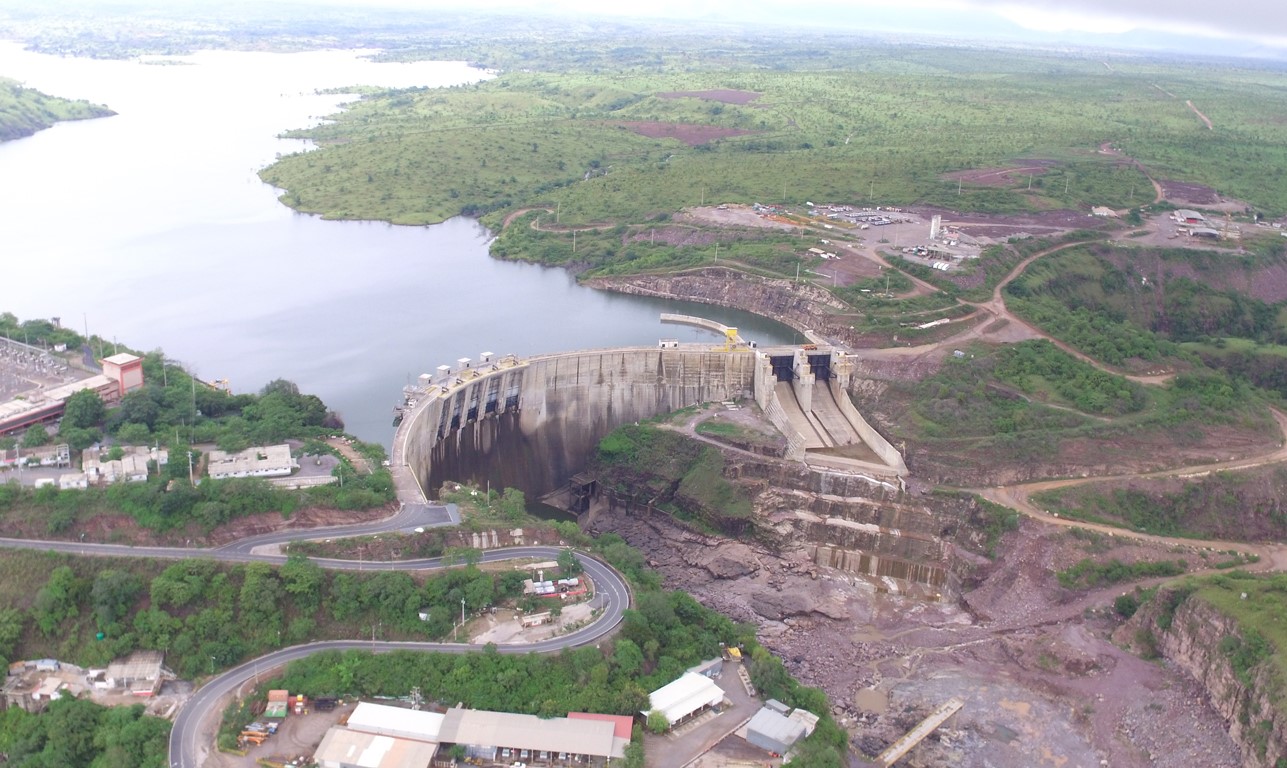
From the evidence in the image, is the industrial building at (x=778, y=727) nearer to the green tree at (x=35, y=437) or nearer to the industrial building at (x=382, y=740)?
the industrial building at (x=382, y=740)

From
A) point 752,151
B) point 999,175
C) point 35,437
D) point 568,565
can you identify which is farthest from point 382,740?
point 752,151

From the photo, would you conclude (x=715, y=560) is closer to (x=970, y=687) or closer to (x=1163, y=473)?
(x=970, y=687)

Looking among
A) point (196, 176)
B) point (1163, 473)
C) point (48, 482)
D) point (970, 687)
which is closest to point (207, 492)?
point (48, 482)

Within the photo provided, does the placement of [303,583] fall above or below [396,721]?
above

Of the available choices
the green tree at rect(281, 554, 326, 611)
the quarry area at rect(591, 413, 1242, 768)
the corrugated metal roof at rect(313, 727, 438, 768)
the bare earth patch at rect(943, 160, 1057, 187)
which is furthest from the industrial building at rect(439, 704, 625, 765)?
the bare earth patch at rect(943, 160, 1057, 187)

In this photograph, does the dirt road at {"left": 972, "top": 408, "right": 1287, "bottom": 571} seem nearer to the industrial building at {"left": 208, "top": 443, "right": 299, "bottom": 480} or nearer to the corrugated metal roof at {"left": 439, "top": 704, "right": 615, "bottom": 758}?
the corrugated metal roof at {"left": 439, "top": 704, "right": 615, "bottom": 758}

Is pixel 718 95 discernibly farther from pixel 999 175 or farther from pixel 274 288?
pixel 274 288
